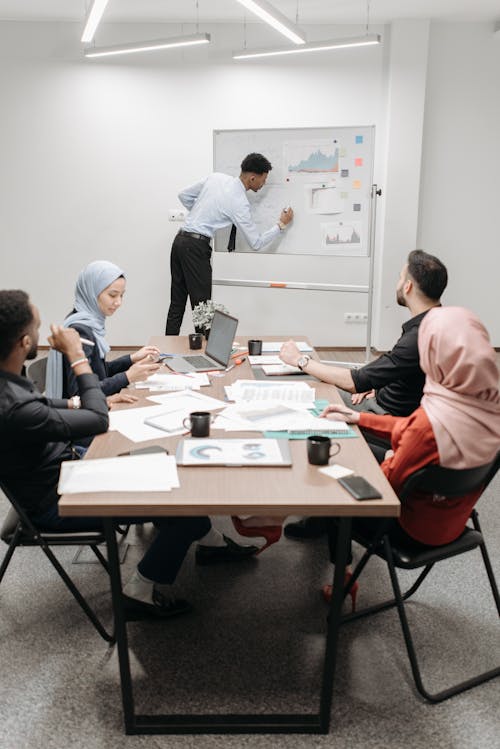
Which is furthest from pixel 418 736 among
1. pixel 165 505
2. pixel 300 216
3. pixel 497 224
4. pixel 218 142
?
pixel 497 224

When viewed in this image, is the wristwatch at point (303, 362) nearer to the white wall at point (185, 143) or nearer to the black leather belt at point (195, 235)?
the black leather belt at point (195, 235)

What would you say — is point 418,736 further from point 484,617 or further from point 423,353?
point 423,353

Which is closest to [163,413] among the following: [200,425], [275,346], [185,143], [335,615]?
[200,425]

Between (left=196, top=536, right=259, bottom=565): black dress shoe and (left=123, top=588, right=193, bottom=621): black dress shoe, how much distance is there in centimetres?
31

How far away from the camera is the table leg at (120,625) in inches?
64.9

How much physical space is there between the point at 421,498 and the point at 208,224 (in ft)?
12.3

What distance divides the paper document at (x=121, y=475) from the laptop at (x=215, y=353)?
1096 millimetres

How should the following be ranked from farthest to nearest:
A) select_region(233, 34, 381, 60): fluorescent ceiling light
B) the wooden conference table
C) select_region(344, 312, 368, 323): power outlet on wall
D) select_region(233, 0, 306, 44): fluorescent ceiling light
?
select_region(344, 312, 368, 323): power outlet on wall
select_region(233, 34, 381, 60): fluorescent ceiling light
select_region(233, 0, 306, 44): fluorescent ceiling light
the wooden conference table

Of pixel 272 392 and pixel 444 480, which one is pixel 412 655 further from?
pixel 272 392

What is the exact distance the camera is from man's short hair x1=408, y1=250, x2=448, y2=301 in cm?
257

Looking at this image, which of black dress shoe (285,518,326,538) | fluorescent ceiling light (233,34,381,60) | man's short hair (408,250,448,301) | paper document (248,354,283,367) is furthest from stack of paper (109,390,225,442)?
fluorescent ceiling light (233,34,381,60)

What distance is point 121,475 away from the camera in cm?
166

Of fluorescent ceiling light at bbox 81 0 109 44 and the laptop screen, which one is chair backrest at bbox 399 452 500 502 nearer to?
the laptop screen

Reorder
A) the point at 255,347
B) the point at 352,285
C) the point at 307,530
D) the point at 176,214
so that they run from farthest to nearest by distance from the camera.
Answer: the point at 176,214, the point at 352,285, the point at 255,347, the point at 307,530
